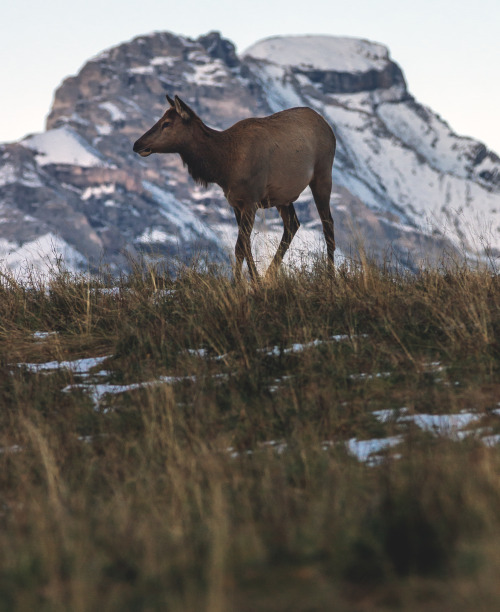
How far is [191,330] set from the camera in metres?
6.82

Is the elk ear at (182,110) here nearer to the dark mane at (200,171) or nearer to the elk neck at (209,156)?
the elk neck at (209,156)

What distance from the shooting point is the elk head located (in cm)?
1031

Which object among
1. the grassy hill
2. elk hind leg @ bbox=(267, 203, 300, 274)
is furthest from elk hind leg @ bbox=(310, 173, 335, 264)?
the grassy hill

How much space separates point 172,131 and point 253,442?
6455mm

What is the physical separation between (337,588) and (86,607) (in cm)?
83

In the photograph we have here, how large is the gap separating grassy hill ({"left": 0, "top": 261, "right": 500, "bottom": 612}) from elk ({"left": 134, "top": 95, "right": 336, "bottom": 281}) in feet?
5.38

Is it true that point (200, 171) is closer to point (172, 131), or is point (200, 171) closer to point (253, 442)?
point (172, 131)

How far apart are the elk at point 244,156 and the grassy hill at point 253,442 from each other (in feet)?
5.38

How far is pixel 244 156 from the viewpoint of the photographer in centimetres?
1015

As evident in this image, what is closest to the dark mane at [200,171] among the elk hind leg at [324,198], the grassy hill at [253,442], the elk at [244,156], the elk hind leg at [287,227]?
the elk at [244,156]

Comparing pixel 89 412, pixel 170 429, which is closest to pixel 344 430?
pixel 170 429

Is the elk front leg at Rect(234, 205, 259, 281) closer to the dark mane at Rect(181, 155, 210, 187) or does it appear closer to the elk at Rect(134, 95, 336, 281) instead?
the elk at Rect(134, 95, 336, 281)

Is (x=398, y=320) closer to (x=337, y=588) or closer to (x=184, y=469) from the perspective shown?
(x=184, y=469)

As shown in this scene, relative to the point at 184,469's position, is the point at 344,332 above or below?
above
